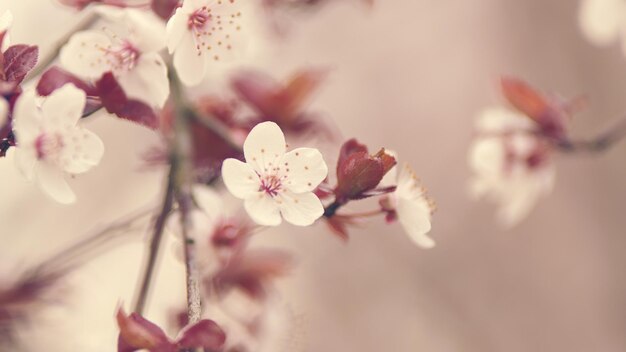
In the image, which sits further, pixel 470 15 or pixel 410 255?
pixel 470 15

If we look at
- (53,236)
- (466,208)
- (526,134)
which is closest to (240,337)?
(526,134)

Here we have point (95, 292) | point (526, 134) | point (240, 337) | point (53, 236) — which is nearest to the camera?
point (240, 337)

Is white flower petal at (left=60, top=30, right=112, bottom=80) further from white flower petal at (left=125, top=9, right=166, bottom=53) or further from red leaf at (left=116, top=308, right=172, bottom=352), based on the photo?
red leaf at (left=116, top=308, right=172, bottom=352)

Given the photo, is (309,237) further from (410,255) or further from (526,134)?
(526,134)

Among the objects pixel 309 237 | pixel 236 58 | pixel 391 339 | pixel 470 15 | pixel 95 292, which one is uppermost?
pixel 236 58

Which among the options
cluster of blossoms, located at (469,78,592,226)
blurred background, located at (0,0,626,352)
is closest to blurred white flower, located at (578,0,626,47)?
cluster of blossoms, located at (469,78,592,226)

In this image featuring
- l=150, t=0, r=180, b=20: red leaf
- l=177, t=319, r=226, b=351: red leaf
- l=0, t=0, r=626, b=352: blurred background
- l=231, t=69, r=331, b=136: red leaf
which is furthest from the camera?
l=0, t=0, r=626, b=352: blurred background

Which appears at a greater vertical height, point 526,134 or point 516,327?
point 526,134
